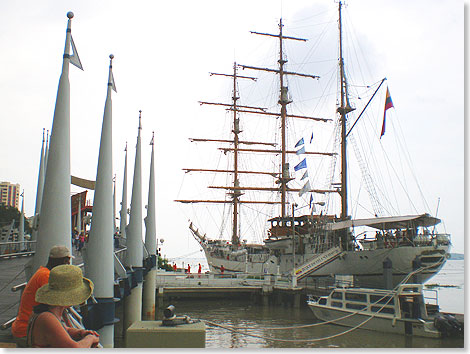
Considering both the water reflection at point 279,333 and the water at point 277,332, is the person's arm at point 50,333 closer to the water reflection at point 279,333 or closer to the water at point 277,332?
the water at point 277,332

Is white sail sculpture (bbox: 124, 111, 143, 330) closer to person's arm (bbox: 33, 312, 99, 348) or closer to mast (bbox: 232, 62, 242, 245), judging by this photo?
person's arm (bbox: 33, 312, 99, 348)

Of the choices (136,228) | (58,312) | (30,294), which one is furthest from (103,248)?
(136,228)

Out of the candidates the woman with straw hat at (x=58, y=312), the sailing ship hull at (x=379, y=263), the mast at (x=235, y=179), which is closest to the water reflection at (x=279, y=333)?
the sailing ship hull at (x=379, y=263)

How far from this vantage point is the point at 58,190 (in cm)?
671

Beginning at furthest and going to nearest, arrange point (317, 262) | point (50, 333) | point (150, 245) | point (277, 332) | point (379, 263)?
point (317, 262) < point (379, 263) < point (277, 332) < point (150, 245) < point (50, 333)

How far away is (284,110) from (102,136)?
4632cm

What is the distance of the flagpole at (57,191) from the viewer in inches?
258

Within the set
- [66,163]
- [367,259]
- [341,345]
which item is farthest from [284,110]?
[66,163]

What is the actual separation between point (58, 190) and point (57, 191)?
22 mm

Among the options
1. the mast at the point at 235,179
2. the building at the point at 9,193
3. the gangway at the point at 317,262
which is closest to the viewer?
the gangway at the point at 317,262

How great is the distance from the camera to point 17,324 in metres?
4.27

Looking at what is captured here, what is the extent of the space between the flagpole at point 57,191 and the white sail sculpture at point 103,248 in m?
1.84

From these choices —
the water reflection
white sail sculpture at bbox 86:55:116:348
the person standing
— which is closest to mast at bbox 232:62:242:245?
the water reflection

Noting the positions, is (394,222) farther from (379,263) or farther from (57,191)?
(57,191)
